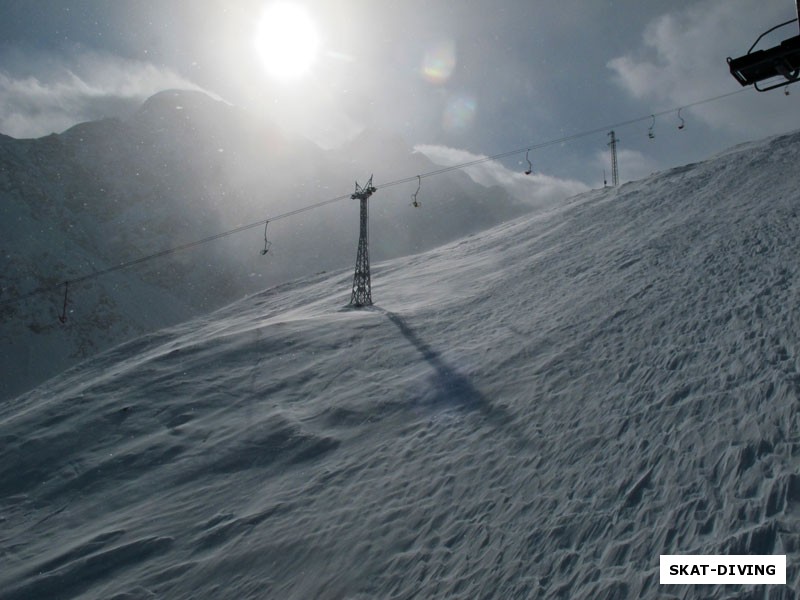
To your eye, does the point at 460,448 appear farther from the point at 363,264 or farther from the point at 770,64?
the point at 363,264

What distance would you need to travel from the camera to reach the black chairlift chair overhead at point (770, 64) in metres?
5.26

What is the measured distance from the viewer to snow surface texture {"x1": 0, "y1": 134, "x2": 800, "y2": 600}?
24.2 feet

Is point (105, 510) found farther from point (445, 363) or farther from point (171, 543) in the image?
point (445, 363)

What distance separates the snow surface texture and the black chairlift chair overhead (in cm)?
526

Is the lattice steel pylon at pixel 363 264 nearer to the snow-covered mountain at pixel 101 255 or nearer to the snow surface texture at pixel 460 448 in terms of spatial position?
the snow surface texture at pixel 460 448

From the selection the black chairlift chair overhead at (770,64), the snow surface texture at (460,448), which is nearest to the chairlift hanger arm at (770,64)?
the black chairlift chair overhead at (770,64)

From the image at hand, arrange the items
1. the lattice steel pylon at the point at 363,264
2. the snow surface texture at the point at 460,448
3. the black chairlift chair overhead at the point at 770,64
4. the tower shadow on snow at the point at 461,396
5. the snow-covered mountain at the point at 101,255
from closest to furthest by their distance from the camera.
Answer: the black chairlift chair overhead at the point at 770,64
the snow surface texture at the point at 460,448
the tower shadow on snow at the point at 461,396
the lattice steel pylon at the point at 363,264
the snow-covered mountain at the point at 101,255

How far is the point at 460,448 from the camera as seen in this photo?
418 inches

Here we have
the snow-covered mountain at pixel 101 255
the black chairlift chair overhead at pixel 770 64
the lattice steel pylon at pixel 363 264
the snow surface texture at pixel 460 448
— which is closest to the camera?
the black chairlift chair overhead at pixel 770 64

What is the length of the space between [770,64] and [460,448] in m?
8.06

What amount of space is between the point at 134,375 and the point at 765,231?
899 inches

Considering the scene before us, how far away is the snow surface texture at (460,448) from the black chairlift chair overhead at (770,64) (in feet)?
17.2
